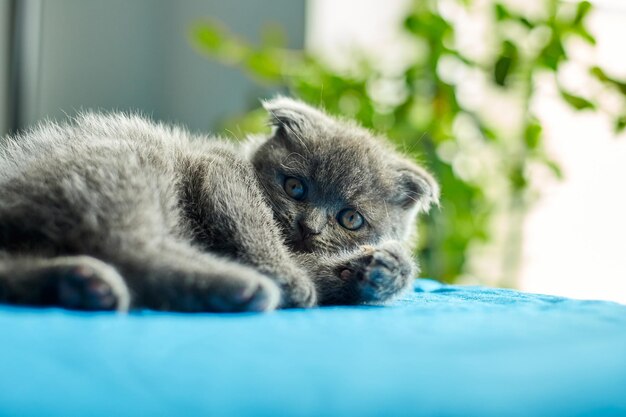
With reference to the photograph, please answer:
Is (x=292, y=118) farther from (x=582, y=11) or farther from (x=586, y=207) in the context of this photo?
(x=586, y=207)

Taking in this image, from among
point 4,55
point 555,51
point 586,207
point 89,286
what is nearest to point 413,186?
point 89,286

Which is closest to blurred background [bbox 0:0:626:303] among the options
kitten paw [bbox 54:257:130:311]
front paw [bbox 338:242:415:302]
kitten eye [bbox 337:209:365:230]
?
kitten eye [bbox 337:209:365:230]

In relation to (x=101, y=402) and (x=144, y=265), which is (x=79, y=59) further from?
(x=101, y=402)

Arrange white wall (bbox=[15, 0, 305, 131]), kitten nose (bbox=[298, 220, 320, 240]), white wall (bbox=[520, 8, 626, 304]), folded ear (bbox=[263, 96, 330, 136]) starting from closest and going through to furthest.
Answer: kitten nose (bbox=[298, 220, 320, 240]) < folded ear (bbox=[263, 96, 330, 136]) < white wall (bbox=[520, 8, 626, 304]) < white wall (bbox=[15, 0, 305, 131])

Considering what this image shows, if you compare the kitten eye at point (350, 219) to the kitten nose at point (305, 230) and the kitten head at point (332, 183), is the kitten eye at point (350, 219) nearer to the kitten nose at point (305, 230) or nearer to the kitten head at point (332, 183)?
the kitten head at point (332, 183)

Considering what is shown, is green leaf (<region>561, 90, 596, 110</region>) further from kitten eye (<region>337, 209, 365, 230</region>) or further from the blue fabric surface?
the blue fabric surface

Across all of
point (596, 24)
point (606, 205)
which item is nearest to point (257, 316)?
point (606, 205)
